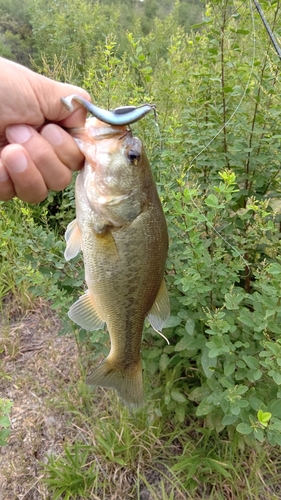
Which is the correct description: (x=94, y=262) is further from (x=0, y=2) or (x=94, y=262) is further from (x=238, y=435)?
(x=0, y=2)

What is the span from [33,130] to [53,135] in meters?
0.08

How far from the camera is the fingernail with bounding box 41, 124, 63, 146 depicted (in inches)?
50.5

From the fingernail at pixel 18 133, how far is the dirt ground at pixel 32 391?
6.24 feet

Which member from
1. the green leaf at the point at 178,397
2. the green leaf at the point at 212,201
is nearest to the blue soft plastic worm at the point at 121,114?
the green leaf at the point at 212,201

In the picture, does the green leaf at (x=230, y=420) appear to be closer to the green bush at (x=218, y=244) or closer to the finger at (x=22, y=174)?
the green bush at (x=218, y=244)

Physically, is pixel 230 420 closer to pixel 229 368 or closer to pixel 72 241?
pixel 229 368

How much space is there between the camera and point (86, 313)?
156 cm

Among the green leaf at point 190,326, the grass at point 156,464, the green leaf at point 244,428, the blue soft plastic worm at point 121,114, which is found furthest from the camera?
the grass at point 156,464

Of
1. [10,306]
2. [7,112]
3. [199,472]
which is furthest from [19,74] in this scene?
[10,306]

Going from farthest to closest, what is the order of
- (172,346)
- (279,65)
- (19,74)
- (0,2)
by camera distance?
(0,2) < (172,346) < (279,65) < (19,74)

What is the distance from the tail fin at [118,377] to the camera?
167cm

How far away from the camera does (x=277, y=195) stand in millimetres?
2326

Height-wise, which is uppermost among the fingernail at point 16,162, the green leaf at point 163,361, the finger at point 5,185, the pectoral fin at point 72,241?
the fingernail at point 16,162

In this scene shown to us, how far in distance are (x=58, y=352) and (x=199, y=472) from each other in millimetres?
1390
